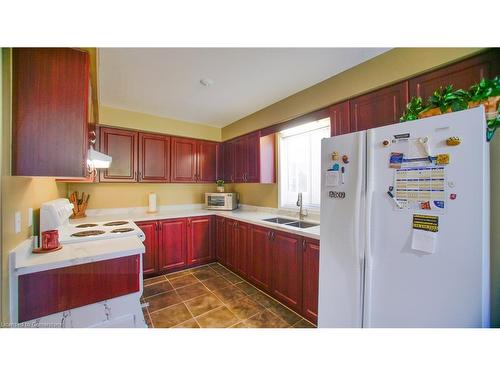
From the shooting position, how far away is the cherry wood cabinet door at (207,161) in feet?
11.4

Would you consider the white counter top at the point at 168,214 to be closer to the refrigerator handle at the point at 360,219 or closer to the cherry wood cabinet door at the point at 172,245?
the cherry wood cabinet door at the point at 172,245

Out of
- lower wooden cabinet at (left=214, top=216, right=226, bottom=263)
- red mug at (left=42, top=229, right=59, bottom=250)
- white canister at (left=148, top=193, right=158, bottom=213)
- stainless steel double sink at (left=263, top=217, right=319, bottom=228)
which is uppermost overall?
white canister at (left=148, top=193, right=158, bottom=213)

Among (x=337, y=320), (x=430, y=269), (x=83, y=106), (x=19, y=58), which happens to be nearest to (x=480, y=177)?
(x=430, y=269)

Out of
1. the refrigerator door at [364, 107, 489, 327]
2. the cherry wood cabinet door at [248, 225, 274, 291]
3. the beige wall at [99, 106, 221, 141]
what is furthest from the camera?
the beige wall at [99, 106, 221, 141]

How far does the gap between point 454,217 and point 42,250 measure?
7.70 ft

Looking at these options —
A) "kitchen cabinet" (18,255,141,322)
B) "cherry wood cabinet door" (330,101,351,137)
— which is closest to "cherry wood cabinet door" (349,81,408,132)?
"cherry wood cabinet door" (330,101,351,137)

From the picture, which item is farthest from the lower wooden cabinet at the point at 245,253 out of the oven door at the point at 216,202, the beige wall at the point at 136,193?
the beige wall at the point at 136,193

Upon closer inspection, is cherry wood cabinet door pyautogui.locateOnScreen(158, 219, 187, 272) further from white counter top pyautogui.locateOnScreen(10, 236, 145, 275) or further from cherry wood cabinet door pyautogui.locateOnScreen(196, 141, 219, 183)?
white counter top pyautogui.locateOnScreen(10, 236, 145, 275)

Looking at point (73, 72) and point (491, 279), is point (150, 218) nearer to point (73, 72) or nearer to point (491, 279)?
point (73, 72)

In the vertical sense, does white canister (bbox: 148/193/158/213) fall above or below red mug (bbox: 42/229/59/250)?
above

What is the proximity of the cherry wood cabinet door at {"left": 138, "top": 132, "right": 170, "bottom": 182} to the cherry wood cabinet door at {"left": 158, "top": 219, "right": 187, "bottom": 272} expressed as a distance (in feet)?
2.42

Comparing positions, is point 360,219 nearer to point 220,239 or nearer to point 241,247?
point 241,247

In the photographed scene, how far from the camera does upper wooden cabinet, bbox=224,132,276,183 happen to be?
2.90 meters

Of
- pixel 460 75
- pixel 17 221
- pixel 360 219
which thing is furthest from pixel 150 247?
pixel 460 75
